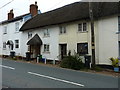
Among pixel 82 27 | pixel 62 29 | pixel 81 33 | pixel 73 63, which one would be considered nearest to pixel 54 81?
pixel 73 63

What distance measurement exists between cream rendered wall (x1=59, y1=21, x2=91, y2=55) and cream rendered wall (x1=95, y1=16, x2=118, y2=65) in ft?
4.22

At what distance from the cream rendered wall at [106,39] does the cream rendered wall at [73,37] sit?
4.22ft

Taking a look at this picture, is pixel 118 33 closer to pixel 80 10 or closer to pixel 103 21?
pixel 103 21

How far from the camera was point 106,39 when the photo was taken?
16719mm

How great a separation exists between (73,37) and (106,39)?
4.57 m

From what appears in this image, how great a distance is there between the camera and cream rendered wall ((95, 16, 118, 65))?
16.0m

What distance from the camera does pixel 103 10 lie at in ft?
57.2

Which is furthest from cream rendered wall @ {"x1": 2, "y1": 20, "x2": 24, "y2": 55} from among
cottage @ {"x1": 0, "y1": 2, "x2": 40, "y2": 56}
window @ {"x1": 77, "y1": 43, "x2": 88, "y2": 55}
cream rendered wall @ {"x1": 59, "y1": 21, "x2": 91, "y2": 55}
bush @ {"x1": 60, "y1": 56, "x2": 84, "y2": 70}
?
bush @ {"x1": 60, "y1": 56, "x2": 84, "y2": 70}

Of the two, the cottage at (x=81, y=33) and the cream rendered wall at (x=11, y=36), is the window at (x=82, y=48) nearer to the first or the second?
the cottage at (x=81, y=33)

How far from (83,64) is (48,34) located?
27.7ft

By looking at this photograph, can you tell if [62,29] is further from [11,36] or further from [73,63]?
[11,36]

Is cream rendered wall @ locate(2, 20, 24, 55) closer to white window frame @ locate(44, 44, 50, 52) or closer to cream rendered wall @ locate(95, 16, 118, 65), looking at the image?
white window frame @ locate(44, 44, 50, 52)

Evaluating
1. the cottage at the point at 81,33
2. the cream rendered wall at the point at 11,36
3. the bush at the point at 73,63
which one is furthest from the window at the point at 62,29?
the cream rendered wall at the point at 11,36

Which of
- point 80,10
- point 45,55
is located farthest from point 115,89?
point 45,55
